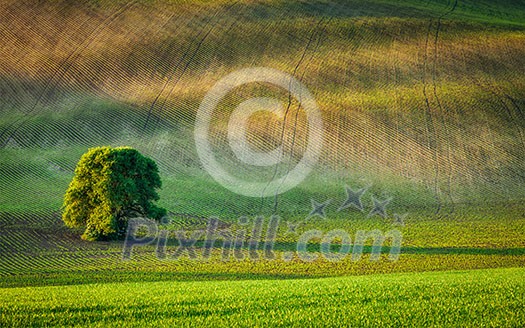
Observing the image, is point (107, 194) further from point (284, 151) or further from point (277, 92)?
point (277, 92)

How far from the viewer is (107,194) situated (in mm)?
26188

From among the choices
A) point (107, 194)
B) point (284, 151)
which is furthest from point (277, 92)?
point (107, 194)

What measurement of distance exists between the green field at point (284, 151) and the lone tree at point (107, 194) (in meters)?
1.09

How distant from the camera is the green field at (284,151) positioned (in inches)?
589

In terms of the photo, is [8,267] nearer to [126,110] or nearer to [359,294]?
[359,294]

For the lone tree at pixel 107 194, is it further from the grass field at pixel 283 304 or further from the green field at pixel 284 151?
the grass field at pixel 283 304

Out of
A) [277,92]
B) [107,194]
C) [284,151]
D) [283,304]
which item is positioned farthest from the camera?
[277,92]

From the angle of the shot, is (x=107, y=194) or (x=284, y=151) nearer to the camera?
(x=107, y=194)

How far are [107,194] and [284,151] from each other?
18.2 m

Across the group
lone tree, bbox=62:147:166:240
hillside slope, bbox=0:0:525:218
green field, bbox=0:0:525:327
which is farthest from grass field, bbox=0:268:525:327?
hillside slope, bbox=0:0:525:218

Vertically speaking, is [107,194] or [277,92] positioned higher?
[277,92]

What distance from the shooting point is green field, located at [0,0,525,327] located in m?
15.0

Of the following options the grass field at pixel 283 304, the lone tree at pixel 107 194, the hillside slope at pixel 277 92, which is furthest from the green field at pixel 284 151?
the lone tree at pixel 107 194

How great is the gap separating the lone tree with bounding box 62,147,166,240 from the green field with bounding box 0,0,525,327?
109cm
